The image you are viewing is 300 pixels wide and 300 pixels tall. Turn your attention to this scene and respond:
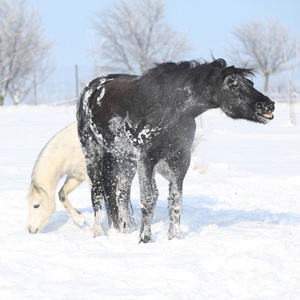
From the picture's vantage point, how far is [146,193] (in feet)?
14.7

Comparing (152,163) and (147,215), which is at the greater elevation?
(152,163)

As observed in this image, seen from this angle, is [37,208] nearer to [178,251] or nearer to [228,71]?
[178,251]

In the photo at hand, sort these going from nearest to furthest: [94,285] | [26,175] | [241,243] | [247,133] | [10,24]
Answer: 1. [94,285]
2. [241,243]
3. [26,175]
4. [247,133]
5. [10,24]

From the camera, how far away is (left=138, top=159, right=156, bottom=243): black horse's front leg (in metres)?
4.37

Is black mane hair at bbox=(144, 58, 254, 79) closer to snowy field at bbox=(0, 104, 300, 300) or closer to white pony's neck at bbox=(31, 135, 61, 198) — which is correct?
snowy field at bbox=(0, 104, 300, 300)

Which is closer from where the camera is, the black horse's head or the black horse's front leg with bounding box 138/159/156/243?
the black horse's head

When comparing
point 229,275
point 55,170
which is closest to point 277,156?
point 55,170

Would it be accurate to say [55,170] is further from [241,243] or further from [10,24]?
[10,24]

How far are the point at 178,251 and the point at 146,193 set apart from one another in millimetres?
571

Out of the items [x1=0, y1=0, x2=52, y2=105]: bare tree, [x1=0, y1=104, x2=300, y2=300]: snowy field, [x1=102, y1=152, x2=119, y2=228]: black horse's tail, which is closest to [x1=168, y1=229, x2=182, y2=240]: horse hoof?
[x1=0, y1=104, x2=300, y2=300]: snowy field

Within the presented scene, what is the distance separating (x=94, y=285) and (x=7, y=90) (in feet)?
106

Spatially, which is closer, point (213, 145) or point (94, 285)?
point (94, 285)

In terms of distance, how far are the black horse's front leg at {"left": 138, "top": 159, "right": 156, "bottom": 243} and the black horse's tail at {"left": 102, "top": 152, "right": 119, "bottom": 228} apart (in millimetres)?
821

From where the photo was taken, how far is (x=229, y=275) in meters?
3.65
